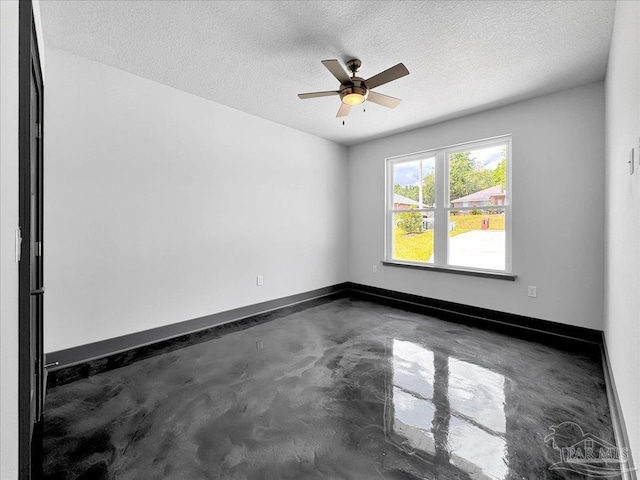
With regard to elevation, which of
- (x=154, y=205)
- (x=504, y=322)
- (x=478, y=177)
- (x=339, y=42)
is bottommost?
(x=504, y=322)

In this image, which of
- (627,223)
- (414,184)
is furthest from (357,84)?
(414,184)

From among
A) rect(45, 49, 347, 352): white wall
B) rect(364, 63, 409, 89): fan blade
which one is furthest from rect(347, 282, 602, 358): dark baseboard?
rect(364, 63, 409, 89): fan blade

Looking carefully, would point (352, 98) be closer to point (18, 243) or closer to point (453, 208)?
point (453, 208)

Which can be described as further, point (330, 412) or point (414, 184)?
point (414, 184)

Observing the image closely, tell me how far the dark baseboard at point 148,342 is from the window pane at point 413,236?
6.01ft

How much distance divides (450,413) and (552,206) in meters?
2.68

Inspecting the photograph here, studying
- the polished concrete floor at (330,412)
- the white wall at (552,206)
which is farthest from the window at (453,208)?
the polished concrete floor at (330,412)

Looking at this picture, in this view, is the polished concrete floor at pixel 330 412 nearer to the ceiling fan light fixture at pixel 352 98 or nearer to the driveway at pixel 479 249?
the driveway at pixel 479 249

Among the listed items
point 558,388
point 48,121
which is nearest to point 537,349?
point 558,388

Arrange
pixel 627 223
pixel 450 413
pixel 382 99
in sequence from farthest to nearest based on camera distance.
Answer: pixel 382 99, pixel 450 413, pixel 627 223

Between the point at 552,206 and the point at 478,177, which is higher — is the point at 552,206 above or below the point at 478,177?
below

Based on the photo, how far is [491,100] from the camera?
3467mm

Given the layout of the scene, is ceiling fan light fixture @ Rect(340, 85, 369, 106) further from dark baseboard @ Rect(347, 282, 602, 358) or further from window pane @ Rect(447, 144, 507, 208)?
dark baseboard @ Rect(347, 282, 602, 358)

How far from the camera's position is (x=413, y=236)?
15.3 feet
